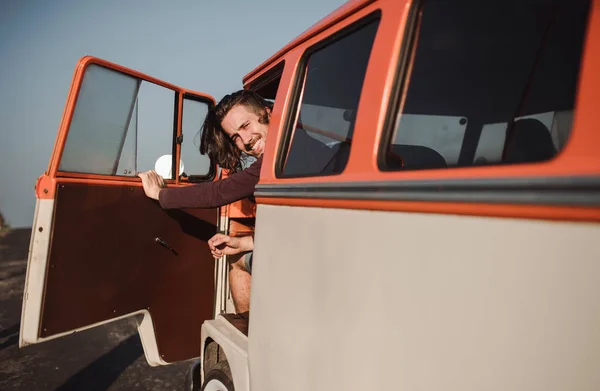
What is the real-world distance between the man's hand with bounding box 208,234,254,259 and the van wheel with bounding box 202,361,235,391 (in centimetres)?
66

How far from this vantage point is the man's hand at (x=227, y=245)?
2.21 meters

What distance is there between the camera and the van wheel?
74.9 inches

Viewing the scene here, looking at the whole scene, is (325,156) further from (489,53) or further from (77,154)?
(77,154)

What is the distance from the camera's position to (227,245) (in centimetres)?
231

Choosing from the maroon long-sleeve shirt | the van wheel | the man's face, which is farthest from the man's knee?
the man's face

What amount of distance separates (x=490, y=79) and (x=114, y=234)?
7.01 feet

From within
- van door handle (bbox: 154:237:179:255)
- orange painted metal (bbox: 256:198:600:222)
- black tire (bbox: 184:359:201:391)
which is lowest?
black tire (bbox: 184:359:201:391)

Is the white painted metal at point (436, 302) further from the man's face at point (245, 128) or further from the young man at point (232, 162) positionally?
the man's face at point (245, 128)

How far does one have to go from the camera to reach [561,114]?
98 cm

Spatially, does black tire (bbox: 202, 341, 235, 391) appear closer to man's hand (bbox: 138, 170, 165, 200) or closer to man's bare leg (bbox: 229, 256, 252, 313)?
man's bare leg (bbox: 229, 256, 252, 313)

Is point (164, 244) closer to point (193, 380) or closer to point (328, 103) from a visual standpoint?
point (193, 380)

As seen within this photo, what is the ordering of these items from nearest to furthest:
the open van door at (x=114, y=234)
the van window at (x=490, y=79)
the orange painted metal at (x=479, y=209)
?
the orange painted metal at (x=479, y=209)
the van window at (x=490, y=79)
the open van door at (x=114, y=234)

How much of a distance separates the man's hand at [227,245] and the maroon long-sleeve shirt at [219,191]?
0.84 feet

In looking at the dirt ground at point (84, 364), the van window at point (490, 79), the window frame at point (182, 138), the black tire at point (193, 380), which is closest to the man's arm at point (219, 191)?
the window frame at point (182, 138)
